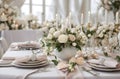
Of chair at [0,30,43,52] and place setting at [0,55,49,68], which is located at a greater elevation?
place setting at [0,55,49,68]

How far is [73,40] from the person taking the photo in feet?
5.79

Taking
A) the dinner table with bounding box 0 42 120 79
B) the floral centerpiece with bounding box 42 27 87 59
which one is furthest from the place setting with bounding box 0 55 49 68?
the floral centerpiece with bounding box 42 27 87 59

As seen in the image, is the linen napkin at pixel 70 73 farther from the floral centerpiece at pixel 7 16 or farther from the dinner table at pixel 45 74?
the floral centerpiece at pixel 7 16

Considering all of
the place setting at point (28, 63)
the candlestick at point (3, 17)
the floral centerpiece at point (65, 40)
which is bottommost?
the place setting at point (28, 63)

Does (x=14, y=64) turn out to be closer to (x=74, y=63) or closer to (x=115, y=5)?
(x=74, y=63)

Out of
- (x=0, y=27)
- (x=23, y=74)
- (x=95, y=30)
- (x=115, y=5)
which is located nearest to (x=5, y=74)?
(x=23, y=74)

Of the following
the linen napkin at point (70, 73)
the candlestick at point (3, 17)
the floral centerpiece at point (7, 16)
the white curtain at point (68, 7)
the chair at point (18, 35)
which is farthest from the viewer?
the white curtain at point (68, 7)

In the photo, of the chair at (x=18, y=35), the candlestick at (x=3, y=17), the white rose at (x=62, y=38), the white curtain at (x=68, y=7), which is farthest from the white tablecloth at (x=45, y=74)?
the white curtain at (x=68, y=7)

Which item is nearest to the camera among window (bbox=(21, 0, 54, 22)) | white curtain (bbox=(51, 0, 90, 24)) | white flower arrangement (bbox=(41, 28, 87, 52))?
white flower arrangement (bbox=(41, 28, 87, 52))

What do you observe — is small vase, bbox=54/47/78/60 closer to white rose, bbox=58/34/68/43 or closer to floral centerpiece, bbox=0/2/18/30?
white rose, bbox=58/34/68/43

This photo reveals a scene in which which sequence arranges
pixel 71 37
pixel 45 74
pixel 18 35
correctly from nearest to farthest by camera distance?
pixel 45 74
pixel 71 37
pixel 18 35

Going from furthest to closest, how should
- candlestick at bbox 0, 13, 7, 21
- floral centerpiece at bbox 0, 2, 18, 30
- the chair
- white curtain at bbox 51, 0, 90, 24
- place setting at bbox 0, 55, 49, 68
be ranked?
white curtain at bbox 51, 0, 90, 24 → floral centerpiece at bbox 0, 2, 18, 30 → candlestick at bbox 0, 13, 7, 21 → the chair → place setting at bbox 0, 55, 49, 68

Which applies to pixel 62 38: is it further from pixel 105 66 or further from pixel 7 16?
pixel 7 16

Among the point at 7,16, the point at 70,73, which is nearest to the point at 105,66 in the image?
the point at 70,73
